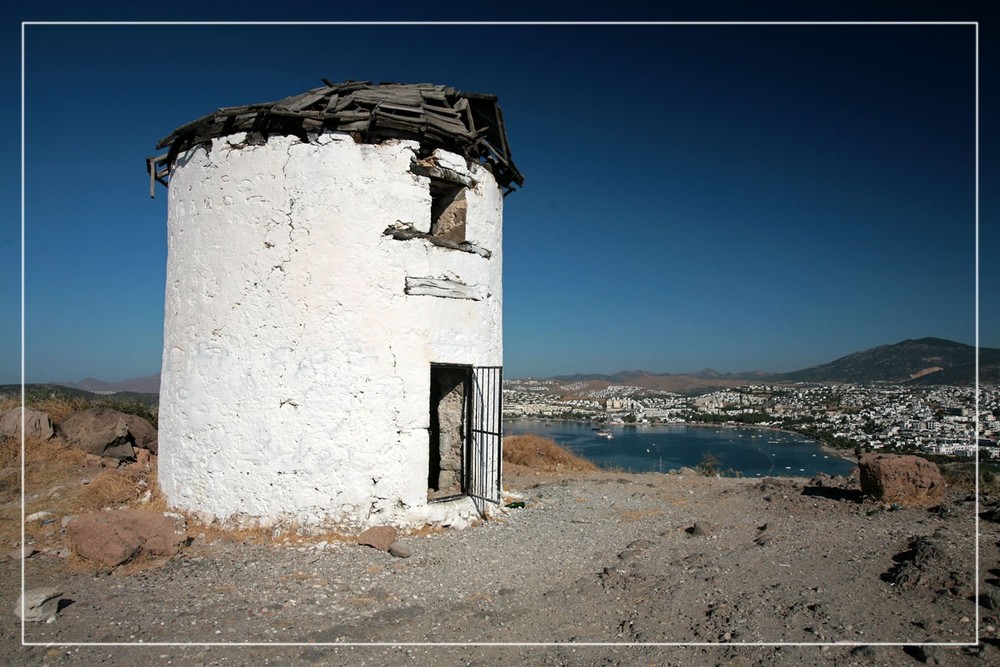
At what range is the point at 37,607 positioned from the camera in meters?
4.99

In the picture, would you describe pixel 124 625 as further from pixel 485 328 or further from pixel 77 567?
pixel 485 328

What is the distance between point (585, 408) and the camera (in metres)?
40.8

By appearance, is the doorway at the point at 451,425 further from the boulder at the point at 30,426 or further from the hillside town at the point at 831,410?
the boulder at the point at 30,426

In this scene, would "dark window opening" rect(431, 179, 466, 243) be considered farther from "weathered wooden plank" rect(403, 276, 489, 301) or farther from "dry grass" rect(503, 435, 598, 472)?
"dry grass" rect(503, 435, 598, 472)

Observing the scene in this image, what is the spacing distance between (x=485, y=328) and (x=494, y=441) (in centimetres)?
174

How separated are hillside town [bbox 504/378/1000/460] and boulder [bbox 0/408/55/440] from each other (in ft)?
29.5

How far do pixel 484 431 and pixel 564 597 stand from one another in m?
3.19

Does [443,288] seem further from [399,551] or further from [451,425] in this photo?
[399,551]

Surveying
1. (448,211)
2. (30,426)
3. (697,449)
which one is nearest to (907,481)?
(448,211)

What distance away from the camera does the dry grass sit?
1482 cm

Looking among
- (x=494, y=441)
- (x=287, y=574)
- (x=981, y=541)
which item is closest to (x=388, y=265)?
(x=494, y=441)

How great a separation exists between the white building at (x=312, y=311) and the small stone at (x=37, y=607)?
2589 mm

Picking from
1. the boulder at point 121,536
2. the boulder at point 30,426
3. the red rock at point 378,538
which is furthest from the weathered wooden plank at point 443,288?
the boulder at point 30,426

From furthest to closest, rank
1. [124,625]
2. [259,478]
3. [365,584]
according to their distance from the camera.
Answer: [259,478] → [365,584] → [124,625]
